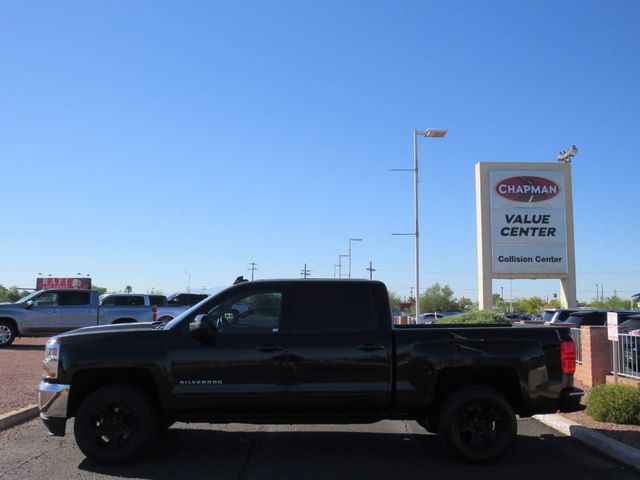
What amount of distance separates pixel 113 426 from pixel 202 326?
1526 mm

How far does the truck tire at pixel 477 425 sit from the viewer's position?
683 centimetres

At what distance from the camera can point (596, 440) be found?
25.0ft

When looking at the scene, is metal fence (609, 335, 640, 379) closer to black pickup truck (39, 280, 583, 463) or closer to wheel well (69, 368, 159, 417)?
black pickup truck (39, 280, 583, 463)

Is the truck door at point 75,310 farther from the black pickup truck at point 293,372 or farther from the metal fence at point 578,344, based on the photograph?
the black pickup truck at point 293,372

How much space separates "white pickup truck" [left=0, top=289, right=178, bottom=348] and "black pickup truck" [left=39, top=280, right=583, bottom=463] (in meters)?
15.2

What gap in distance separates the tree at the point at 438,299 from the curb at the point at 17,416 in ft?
291

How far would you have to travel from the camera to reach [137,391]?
22.4 ft

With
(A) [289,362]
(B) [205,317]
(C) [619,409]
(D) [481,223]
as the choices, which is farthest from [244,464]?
(D) [481,223]

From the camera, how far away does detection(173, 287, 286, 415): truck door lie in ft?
22.0

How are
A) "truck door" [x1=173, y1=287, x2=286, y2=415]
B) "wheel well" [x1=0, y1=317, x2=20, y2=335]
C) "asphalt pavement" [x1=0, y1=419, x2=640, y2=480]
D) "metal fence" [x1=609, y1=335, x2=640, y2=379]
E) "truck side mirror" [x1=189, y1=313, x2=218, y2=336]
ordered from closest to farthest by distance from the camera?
"asphalt pavement" [x1=0, y1=419, x2=640, y2=480] < "truck side mirror" [x1=189, y1=313, x2=218, y2=336] < "truck door" [x1=173, y1=287, x2=286, y2=415] < "metal fence" [x1=609, y1=335, x2=640, y2=379] < "wheel well" [x1=0, y1=317, x2=20, y2=335]

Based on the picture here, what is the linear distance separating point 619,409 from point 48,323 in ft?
60.9

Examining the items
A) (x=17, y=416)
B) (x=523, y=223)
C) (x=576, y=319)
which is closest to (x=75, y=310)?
(x=17, y=416)

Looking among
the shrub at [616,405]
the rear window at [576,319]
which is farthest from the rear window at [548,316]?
the shrub at [616,405]

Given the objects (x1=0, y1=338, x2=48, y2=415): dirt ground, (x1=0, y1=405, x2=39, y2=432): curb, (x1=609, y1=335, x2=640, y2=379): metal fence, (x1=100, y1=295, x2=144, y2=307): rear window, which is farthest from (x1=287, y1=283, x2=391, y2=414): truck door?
(x1=100, y1=295, x2=144, y2=307): rear window
